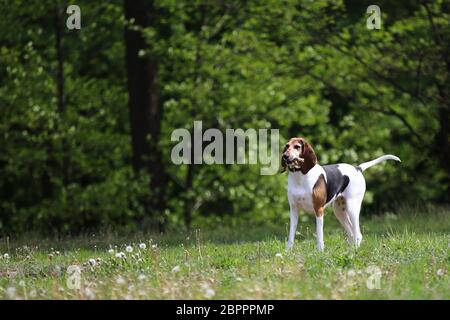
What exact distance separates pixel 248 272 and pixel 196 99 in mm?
13416

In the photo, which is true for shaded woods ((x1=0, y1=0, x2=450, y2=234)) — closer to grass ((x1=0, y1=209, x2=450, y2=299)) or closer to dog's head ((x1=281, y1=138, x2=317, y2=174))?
grass ((x1=0, y1=209, x2=450, y2=299))

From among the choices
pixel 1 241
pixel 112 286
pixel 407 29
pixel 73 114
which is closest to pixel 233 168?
pixel 73 114

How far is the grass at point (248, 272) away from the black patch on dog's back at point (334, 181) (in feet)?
2.10

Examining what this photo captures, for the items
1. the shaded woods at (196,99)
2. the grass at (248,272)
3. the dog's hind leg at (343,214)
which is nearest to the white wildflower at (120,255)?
the grass at (248,272)

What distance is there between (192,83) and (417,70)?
6383 mm

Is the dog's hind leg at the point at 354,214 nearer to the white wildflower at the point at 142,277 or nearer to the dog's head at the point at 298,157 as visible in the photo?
the dog's head at the point at 298,157

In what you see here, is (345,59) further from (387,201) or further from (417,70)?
(387,201)

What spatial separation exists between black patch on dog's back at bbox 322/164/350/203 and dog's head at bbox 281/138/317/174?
38 cm

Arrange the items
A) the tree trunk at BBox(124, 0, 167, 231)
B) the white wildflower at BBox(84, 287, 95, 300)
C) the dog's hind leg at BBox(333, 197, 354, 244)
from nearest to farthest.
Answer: the white wildflower at BBox(84, 287, 95, 300), the dog's hind leg at BBox(333, 197, 354, 244), the tree trunk at BBox(124, 0, 167, 231)

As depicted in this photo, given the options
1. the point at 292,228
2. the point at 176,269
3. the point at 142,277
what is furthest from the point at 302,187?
the point at 142,277

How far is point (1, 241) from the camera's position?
1339 cm

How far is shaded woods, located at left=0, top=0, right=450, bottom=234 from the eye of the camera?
18.3m

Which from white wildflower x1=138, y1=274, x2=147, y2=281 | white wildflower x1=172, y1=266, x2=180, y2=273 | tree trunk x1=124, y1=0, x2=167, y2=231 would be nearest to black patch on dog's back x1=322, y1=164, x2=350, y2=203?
white wildflower x1=172, y1=266, x2=180, y2=273

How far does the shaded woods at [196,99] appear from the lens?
18.3m
